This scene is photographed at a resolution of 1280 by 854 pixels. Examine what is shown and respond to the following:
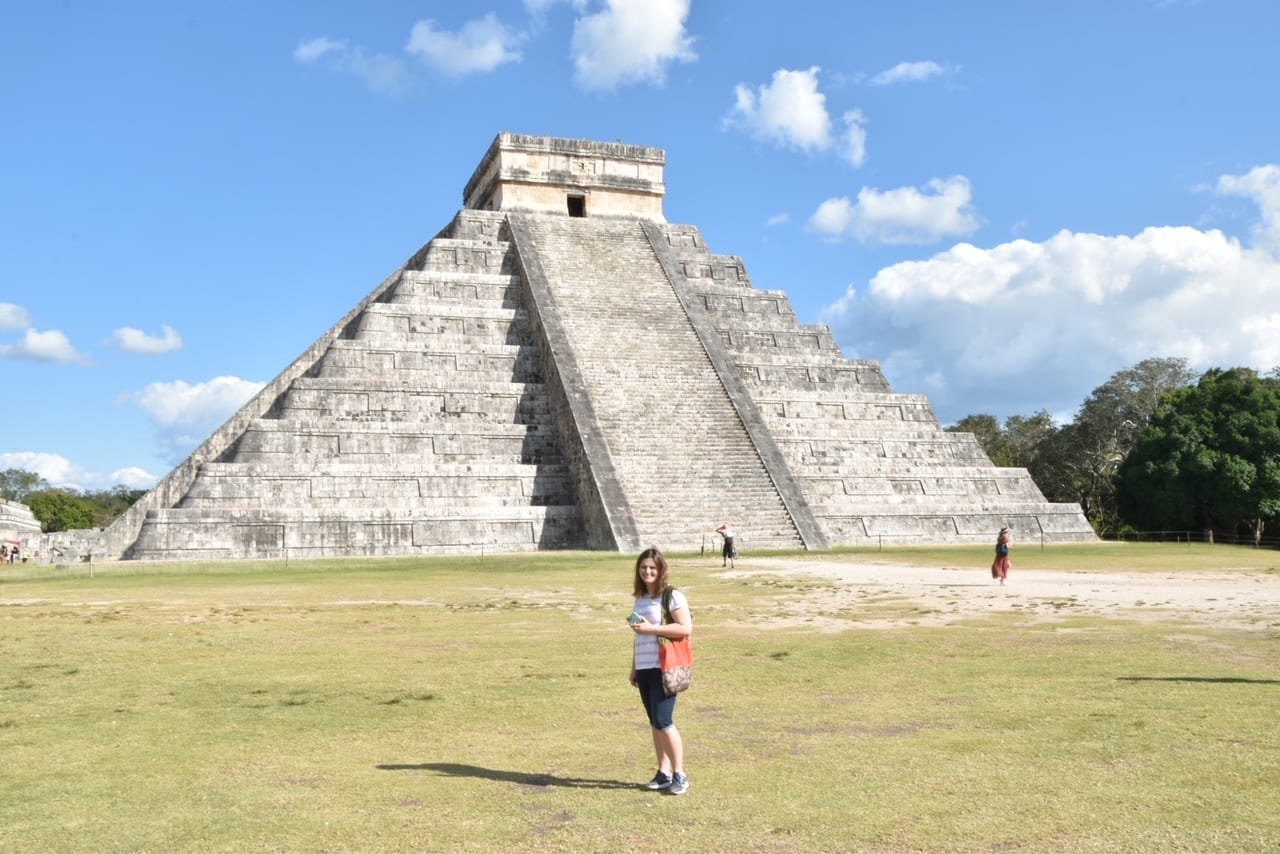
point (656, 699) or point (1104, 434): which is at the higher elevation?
point (1104, 434)

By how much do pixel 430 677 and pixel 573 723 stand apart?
1.88 m

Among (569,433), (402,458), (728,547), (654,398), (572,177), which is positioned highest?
(572,177)

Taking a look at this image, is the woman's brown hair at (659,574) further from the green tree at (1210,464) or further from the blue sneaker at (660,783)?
the green tree at (1210,464)

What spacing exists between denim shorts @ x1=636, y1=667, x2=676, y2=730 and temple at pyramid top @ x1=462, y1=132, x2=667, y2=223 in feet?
97.7

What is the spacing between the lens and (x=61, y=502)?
64.9 m

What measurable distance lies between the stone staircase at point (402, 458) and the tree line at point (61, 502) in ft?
87.6

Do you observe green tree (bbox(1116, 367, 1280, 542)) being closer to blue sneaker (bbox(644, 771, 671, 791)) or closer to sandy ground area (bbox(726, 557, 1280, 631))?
sandy ground area (bbox(726, 557, 1280, 631))

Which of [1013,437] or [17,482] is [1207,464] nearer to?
[1013,437]

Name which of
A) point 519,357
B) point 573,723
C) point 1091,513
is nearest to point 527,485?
point 519,357

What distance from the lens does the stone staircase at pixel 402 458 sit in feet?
73.4

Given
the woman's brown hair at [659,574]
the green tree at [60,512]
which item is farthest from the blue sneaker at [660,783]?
the green tree at [60,512]

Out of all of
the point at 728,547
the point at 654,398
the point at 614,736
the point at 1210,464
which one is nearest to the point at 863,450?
the point at 654,398

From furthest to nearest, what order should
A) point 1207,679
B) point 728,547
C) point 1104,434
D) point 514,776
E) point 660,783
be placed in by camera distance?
point 1104,434
point 728,547
point 1207,679
point 514,776
point 660,783

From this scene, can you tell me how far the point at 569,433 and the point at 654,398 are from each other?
2368mm
